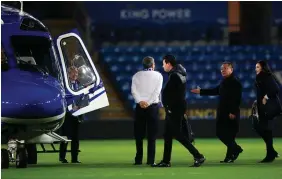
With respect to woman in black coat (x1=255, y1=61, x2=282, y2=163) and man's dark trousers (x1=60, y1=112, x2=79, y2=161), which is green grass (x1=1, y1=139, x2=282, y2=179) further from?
woman in black coat (x1=255, y1=61, x2=282, y2=163)

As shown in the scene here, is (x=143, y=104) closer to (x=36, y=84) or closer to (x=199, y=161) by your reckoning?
(x=199, y=161)

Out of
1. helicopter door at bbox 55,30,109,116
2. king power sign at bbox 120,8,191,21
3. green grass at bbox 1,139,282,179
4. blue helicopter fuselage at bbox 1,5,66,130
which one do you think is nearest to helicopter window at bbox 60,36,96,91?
helicopter door at bbox 55,30,109,116

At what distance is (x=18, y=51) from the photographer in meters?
15.1

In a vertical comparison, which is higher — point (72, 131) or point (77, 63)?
point (77, 63)

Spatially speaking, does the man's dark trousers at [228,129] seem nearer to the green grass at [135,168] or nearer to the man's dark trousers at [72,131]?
the green grass at [135,168]

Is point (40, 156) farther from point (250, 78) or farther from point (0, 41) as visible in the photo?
point (250, 78)

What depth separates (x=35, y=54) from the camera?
15570 mm

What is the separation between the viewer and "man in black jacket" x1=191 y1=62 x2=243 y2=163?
15156 millimetres

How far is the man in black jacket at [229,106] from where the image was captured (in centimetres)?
1516

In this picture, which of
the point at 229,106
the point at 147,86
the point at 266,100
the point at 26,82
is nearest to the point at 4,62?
the point at 26,82

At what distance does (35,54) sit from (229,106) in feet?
11.1

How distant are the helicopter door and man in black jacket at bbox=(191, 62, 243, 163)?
76.2 inches

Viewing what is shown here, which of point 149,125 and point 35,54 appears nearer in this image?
point 149,125

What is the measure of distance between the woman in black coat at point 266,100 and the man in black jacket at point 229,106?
455mm
